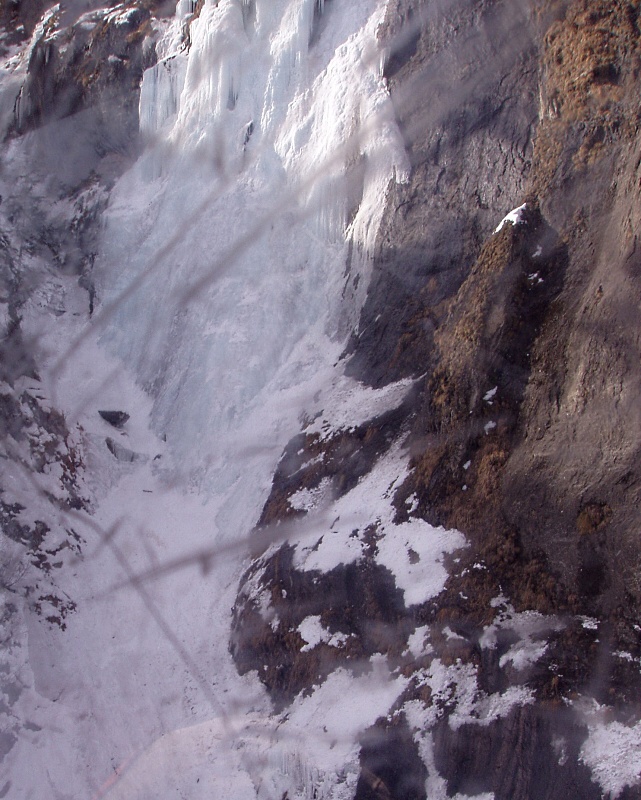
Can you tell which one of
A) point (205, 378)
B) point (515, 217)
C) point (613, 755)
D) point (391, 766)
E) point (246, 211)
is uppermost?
point (246, 211)

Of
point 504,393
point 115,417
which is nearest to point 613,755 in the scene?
point 504,393

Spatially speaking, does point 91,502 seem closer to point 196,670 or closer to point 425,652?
point 196,670

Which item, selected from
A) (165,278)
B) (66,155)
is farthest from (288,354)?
(66,155)

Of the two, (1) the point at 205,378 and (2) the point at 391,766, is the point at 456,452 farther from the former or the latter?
(1) the point at 205,378

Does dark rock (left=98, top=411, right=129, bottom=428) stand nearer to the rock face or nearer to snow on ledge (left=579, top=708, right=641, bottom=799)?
the rock face

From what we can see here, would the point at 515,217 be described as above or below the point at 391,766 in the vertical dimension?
above

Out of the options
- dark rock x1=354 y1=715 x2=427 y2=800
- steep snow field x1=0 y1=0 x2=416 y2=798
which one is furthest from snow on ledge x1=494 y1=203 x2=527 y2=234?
dark rock x1=354 y1=715 x2=427 y2=800

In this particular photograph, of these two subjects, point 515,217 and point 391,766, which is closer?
point 391,766
